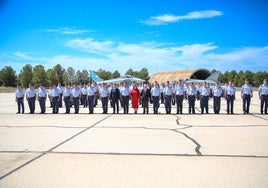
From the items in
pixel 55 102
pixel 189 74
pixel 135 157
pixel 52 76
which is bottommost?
pixel 135 157

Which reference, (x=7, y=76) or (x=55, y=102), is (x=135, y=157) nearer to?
(x=55, y=102)

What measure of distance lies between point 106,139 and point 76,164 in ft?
9.31

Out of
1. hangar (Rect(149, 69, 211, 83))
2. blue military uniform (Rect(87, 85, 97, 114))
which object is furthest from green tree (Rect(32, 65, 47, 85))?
blue military uniform (Rect(87, 85, 97, 114))

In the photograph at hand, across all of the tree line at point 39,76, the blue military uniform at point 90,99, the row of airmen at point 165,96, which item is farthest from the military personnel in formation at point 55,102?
the tree line at point 39,76

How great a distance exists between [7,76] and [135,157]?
10496 cm

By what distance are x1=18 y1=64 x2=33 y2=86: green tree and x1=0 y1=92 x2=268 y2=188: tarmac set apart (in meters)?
98.4

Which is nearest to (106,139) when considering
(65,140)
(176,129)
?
(65,140)

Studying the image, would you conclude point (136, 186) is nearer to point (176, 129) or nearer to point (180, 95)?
point (176, 129)

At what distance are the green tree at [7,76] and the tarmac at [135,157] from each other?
9906 centimetres

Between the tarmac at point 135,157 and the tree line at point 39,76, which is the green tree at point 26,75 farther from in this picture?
the tarmac at point 135,157

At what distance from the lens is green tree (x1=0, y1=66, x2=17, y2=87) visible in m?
103

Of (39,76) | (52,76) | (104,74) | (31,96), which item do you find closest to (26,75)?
(39,76)

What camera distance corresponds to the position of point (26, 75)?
105938mm

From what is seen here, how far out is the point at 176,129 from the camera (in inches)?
440
